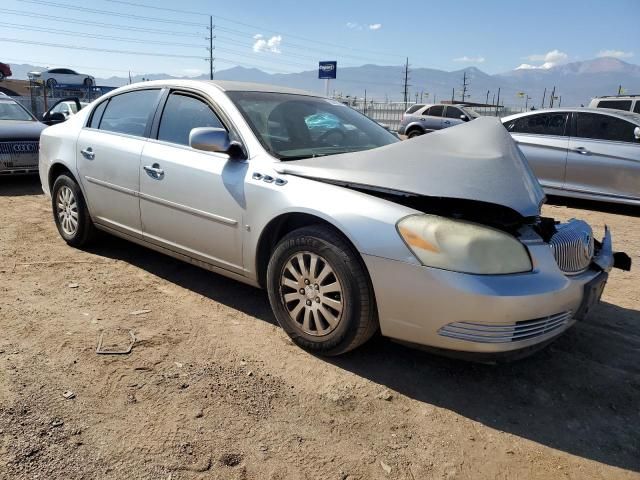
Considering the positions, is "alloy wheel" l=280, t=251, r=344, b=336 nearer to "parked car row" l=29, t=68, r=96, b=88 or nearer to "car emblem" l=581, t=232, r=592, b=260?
"car emblem" l=581, t=232, r=592, b=260

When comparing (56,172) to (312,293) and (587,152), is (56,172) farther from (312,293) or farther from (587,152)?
→ (587,152)

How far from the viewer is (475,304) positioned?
238 centimetres

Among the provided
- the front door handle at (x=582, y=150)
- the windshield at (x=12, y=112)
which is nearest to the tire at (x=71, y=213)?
the windshield at (x=12, y=112)

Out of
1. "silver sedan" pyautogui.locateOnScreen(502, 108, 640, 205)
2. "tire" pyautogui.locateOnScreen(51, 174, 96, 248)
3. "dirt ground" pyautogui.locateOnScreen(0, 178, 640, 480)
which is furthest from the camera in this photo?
"silver sedan" pyautogui.locateOnScreen(502, 108, 640, 205)

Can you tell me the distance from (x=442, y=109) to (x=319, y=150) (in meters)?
15.5

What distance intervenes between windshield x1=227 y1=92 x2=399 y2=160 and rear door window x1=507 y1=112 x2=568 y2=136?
470cm

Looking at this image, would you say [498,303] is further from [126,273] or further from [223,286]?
[126,273]

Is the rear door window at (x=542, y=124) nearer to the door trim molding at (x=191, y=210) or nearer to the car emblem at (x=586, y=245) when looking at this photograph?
the car emblem at (x=586, y=245)

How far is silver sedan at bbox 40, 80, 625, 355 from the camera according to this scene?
2.45m

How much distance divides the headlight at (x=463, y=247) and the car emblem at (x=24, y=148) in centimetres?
717

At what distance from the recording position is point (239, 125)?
334 centimetres

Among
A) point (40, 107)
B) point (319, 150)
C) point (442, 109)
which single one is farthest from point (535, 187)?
point (40, 107)

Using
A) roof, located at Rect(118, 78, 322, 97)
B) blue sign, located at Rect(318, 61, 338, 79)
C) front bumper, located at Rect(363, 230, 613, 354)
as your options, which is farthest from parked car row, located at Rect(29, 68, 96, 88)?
front bumper, located at Rect(363, 230, 613, 354)

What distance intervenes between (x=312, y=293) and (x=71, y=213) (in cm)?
294
